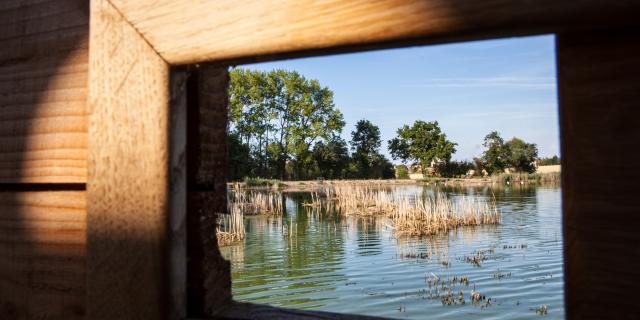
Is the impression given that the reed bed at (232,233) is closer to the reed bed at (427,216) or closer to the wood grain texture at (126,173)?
the reed bed at (427,216)

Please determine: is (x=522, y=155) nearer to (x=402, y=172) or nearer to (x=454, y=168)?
(x=454, y=168)

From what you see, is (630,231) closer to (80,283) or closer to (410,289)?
(80,283)

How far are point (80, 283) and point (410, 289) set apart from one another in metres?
10.1

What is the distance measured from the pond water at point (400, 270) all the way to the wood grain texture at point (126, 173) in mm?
8004

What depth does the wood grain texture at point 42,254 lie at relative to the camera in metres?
0.88

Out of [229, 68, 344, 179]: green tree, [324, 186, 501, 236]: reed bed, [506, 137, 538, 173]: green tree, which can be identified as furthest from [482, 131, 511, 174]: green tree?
[324, 186, 501, 236]: reed bed

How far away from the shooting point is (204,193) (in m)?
0.91

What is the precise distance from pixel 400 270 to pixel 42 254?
461 inches

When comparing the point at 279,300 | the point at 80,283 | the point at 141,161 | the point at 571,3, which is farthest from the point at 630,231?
the point at 279,300

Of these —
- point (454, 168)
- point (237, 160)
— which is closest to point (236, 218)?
point (237, 160)

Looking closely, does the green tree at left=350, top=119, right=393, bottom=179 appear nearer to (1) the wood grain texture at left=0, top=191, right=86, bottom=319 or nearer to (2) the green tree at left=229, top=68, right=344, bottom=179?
(2) the green tree at left=229, top=68, right=344, bottom=179

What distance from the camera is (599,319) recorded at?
58 centimetres

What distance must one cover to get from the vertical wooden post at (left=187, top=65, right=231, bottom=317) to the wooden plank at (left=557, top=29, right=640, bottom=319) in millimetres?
573

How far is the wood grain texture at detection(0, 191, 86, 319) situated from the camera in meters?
0.88
